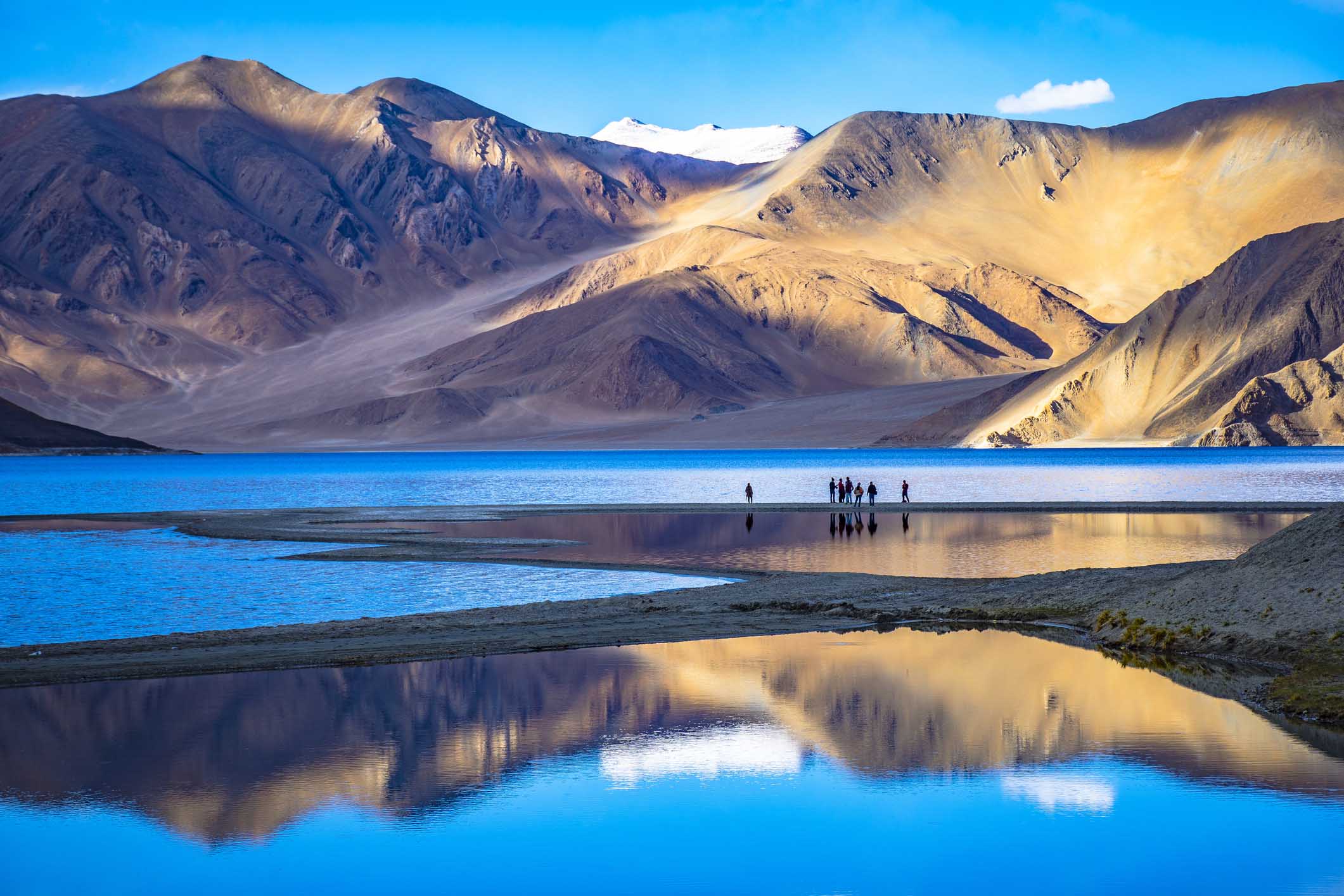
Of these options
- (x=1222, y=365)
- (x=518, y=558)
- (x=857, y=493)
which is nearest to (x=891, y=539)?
(x=518, y=558)

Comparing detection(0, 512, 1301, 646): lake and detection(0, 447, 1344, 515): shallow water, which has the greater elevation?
detection(0, 447, 1344, 515): shallow water

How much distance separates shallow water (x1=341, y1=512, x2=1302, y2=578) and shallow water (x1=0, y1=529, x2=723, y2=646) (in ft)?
14.0

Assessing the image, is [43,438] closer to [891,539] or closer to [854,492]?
[854,492]

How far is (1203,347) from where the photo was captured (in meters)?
137

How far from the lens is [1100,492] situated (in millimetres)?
65000

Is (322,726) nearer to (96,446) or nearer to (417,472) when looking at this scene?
Result: (417,472)

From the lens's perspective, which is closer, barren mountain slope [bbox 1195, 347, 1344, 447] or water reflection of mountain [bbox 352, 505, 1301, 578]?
water reflection of mountain [bbox 352, 505, 1301, 578]

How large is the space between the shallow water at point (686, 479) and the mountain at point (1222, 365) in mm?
5671

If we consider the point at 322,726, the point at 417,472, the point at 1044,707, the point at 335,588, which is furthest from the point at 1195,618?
the point at 417,472

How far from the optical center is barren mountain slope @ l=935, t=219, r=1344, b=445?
428ft

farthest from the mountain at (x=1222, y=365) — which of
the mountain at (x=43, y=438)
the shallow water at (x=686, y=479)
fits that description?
the mountain at (x=43, y=438)

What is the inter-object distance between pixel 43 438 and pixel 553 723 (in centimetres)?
16394

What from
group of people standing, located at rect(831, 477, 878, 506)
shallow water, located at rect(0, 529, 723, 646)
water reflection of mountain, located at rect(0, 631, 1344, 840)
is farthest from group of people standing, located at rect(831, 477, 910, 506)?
water reflection of mountain, located at rect(0, 631, 1344, 840)

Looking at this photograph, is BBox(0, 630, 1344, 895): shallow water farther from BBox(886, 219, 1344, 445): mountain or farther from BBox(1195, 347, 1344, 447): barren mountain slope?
BBox(886, 219, 1344, 445): mountain
